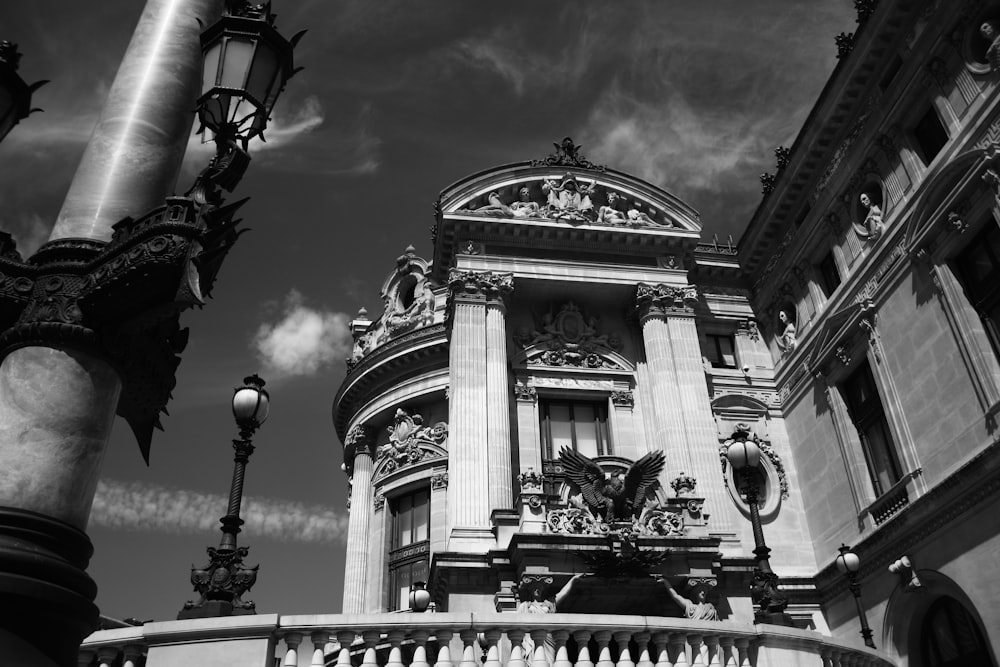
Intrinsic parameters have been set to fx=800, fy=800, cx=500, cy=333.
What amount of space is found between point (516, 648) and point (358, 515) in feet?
78.6

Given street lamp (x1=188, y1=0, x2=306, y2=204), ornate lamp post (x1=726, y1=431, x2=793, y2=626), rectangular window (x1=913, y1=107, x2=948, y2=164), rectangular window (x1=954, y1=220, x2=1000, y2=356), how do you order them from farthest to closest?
1. rectangular window (x1=913, y1=107, x2=948, y2=164)
2. rectangular window (x1=954, y1=220, x2=1000, y2=356)
3. ornate lamp post (x1=726, y1=431, x2=793, y2=626)
4. street lamp (x1=188, y1=0, x2=306, y2=204)

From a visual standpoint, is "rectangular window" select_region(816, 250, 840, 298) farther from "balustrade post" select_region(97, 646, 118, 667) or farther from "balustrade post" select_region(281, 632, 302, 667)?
"balustrade post" select_region(97, 646, 118, 667)

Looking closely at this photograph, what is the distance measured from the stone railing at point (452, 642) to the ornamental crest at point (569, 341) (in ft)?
53.5

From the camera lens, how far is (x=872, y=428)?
24688mm

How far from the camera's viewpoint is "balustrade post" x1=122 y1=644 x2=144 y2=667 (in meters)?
8.66

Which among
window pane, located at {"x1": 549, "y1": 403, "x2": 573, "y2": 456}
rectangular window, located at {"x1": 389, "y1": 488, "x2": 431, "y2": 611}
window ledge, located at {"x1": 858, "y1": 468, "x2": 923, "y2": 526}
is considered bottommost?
window ledge, located at {"x1": 858, "y1": 468, "x2": 923, "y2": 526}

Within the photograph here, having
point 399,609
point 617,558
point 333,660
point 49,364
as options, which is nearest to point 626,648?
point 333,660

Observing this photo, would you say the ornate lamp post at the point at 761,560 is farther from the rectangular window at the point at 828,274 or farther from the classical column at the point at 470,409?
the rectangular window at the point at 828,274

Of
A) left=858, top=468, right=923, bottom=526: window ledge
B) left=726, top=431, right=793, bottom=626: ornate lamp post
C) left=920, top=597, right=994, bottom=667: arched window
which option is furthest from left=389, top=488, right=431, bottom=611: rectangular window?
left=726, top=431, right=793, bottom=626: ornate lamp post

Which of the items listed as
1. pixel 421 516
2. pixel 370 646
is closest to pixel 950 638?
pixel 370 646

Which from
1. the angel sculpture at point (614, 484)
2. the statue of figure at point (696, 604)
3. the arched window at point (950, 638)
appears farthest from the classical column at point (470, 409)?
the arched window at point (950, 638)

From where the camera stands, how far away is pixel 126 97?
22.8ft

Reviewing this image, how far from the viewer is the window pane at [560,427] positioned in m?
25.8

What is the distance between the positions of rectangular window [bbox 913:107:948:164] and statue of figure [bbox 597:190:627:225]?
388 inches
